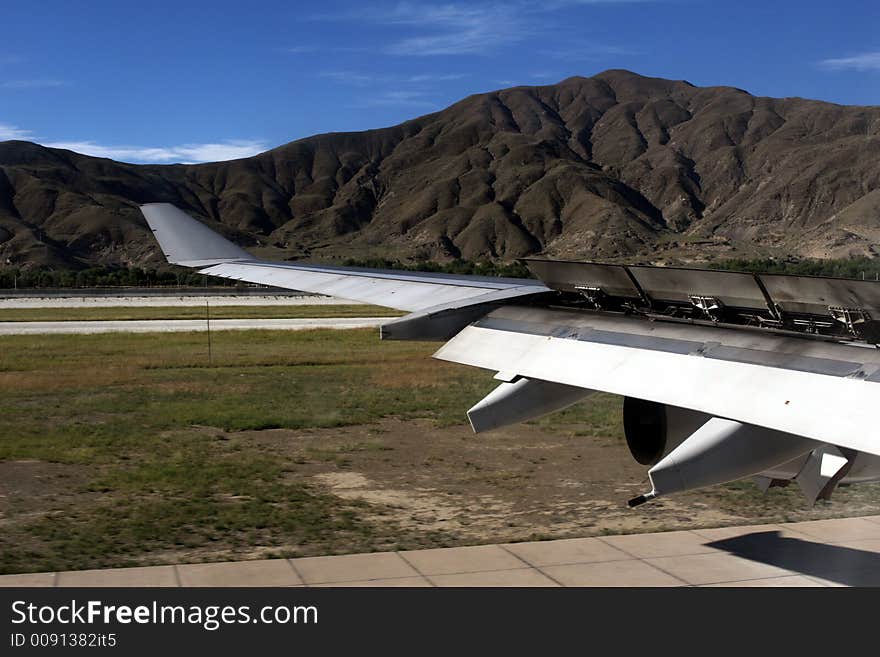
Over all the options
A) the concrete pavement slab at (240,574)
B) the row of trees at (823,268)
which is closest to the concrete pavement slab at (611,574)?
the concrete pavement slab at (240,574)

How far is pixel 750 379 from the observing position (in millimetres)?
5422

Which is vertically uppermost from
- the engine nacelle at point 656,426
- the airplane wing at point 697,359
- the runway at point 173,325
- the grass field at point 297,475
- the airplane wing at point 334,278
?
the airplane wing at point 334,278

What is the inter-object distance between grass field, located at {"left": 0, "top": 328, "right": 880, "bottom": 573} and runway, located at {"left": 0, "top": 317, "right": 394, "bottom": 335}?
2038 centimetres

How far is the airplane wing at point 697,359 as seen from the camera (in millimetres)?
5105

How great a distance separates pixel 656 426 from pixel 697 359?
1157 millimetres

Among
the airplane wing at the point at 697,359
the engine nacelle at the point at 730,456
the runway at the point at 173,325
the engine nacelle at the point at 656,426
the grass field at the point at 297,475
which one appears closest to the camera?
the airplane wing at the point at 697,359

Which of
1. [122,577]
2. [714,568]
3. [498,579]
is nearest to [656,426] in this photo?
[498,579]

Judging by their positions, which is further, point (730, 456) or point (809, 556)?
point (809, 556)

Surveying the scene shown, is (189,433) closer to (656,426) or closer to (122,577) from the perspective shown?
(122,577)

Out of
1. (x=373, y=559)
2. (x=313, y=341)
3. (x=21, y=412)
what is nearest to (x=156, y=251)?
(x=313, y=341)

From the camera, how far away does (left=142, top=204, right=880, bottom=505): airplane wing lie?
5.11m

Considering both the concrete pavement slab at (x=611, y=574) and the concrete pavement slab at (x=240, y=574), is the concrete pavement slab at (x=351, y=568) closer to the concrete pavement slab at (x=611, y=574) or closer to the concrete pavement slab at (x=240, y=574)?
the concrete pavement slab at (x=240, y=574)

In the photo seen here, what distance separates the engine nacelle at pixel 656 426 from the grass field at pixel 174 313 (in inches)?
1864

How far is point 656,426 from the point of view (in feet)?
22.6
